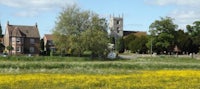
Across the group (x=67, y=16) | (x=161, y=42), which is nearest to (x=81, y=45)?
(x=67, y=16)

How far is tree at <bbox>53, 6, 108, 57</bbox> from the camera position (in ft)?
308

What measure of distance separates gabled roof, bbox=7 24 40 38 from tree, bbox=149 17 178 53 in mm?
36469

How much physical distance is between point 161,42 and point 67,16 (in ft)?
162

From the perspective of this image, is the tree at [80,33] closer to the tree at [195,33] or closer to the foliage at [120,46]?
the tree at [195,33]

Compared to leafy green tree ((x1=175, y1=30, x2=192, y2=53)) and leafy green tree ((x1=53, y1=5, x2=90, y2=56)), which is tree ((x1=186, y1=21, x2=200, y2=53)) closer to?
leafy green tree ((x1=175, y1=30, x2=192, y2=53))

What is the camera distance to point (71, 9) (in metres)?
99.7

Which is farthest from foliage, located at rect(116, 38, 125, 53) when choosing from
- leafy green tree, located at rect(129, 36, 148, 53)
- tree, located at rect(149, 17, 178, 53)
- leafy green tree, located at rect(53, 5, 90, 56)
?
leafy green tree, located at rect(53, 5, 90, 56)

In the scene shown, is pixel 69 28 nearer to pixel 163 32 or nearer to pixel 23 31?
→ pixel 23 31

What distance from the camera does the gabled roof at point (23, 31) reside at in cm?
12562

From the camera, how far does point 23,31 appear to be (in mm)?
127625

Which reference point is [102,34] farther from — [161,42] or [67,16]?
[161,42]

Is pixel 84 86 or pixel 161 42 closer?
pixel 84 86

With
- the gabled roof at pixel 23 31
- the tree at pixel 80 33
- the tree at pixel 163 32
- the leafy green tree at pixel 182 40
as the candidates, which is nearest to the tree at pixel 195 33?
the leafy green tree at pixel 182 40

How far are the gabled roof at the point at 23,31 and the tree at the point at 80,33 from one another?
29.5m
